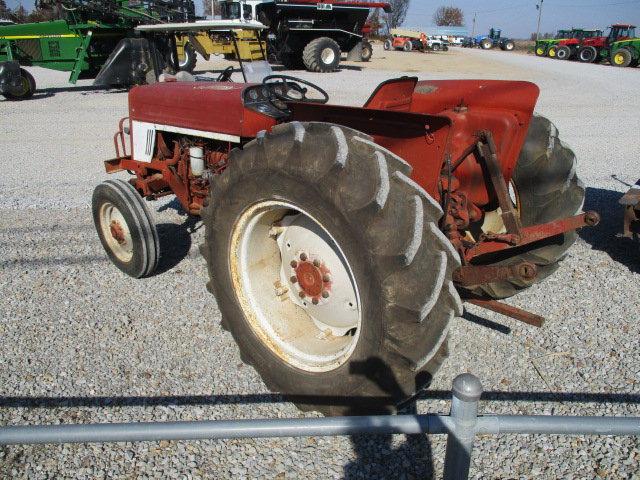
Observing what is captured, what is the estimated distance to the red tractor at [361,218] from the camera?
1.78m

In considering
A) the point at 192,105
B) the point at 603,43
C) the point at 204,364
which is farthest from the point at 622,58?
the point at 204,364

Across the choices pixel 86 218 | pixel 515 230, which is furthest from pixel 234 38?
pixel 515 230

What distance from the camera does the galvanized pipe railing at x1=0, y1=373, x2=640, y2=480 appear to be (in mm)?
1134

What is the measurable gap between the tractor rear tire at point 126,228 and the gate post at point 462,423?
107 inches

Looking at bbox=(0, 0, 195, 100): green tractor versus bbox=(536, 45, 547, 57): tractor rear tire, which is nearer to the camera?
bbox=(0, 0, 195, 100): green tractor

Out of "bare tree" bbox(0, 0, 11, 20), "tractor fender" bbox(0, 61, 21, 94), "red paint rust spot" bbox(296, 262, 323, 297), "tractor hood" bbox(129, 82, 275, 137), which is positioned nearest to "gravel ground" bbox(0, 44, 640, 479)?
"red paint rust spot" bbox(296, 262, 323, 297)

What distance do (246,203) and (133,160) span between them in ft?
7.12

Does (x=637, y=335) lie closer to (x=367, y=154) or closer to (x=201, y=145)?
(x=367, y=154)

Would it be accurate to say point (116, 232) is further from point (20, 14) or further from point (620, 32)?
point (20, 14)

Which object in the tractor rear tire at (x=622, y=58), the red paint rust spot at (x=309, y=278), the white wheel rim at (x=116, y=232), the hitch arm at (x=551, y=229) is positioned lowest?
the tractor rear tire at (x=622, y=58)

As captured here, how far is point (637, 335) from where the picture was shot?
2982 mm

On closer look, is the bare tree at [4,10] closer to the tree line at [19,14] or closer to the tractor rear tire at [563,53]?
the tree line at [19,14]

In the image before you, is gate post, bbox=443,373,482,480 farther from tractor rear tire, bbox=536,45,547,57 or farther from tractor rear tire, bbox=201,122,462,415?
tractor rear tire, bbox=536,45,547,57

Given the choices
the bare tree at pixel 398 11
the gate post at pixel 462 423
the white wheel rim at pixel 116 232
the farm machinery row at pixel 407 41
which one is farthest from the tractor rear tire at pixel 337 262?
the bare tree at pixel 398 11
